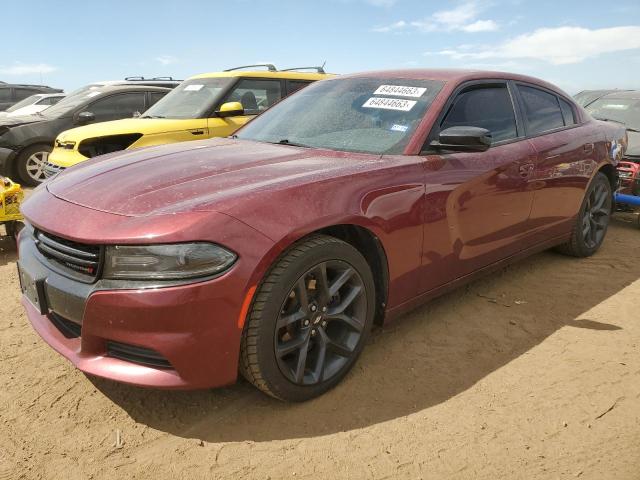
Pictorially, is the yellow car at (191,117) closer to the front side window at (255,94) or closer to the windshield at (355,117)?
the front side window at (255,94)

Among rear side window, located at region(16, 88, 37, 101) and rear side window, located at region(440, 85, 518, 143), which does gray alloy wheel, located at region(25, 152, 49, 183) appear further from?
rear side window, located at region(16, 88, 37, 101)

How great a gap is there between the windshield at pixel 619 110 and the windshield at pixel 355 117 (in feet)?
16.1

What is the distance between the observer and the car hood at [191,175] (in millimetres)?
2146

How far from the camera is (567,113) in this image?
422 cm

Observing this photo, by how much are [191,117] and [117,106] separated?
2.70 meters

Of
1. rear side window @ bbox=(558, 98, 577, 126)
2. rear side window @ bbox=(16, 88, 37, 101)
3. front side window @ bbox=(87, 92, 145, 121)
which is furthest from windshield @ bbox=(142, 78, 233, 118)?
rear side window @ bbox=(16, 88, 37, 101)

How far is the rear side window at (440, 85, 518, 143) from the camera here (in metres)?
3.12

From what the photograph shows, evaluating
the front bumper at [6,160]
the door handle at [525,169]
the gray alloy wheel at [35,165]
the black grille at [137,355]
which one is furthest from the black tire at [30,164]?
the door handle at [525,169]

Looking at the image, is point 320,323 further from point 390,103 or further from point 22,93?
point 22,93

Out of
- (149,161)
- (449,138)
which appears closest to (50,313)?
(149,161)

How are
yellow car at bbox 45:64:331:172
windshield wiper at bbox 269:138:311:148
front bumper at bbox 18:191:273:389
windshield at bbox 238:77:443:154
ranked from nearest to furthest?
front bumper at bbox 18:191:273:389, windshield at bbox 238:77:443:154, windshield wiper at bbox 269:138:311:148, yellow car at bbox 45:64:331:172

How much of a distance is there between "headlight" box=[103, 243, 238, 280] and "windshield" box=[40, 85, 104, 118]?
7193 mm

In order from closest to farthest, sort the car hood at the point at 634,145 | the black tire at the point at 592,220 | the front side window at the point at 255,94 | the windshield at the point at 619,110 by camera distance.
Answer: the black tire at the point at 592,220
the car hood at the point at 634,145
the front side window at the point at 255,94
the windshield at the point at 619,110

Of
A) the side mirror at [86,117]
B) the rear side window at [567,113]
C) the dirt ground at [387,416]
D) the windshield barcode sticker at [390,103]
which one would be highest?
the windshield barcode sticker at [390,103]
